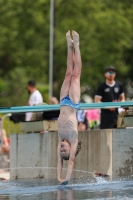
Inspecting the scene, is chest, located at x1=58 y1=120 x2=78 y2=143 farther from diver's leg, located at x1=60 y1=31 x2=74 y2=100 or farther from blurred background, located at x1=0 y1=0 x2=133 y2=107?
blurred background, located at x1=0 y1=0 x2=133 y2=107

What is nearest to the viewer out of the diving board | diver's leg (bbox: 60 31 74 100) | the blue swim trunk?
the blue swim trunk

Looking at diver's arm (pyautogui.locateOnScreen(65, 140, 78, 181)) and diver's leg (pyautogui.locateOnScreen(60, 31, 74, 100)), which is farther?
diver's leg (pyautogui.locateOnScreen(60, 31, 74, 100))

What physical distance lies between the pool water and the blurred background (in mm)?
39307

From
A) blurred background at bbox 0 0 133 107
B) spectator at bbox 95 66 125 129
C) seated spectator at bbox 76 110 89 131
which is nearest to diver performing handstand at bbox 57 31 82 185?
spectator at bbox 95 66 125 129

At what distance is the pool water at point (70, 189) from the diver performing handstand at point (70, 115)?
1.53ft

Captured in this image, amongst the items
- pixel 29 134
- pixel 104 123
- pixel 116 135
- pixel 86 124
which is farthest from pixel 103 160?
pixel 86 124

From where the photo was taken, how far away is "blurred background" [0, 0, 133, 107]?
5512 cm

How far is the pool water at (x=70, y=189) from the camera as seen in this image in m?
11.0

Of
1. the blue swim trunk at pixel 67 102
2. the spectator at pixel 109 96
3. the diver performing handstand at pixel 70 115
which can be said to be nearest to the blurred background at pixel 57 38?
the spectator at pixel 109 96

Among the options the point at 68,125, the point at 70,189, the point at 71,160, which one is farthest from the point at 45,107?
the point at 70,189

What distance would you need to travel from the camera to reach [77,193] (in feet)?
37.8

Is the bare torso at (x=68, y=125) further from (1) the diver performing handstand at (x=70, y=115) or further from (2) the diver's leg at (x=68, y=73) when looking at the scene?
(2) the diver's leg at (x=68, y=73)

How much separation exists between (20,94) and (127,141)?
37953mm

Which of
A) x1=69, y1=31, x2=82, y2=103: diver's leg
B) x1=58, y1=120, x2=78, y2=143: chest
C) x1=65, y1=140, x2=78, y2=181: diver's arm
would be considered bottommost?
x1=65, y1=140, x2=78, y2=181: diver's arm
